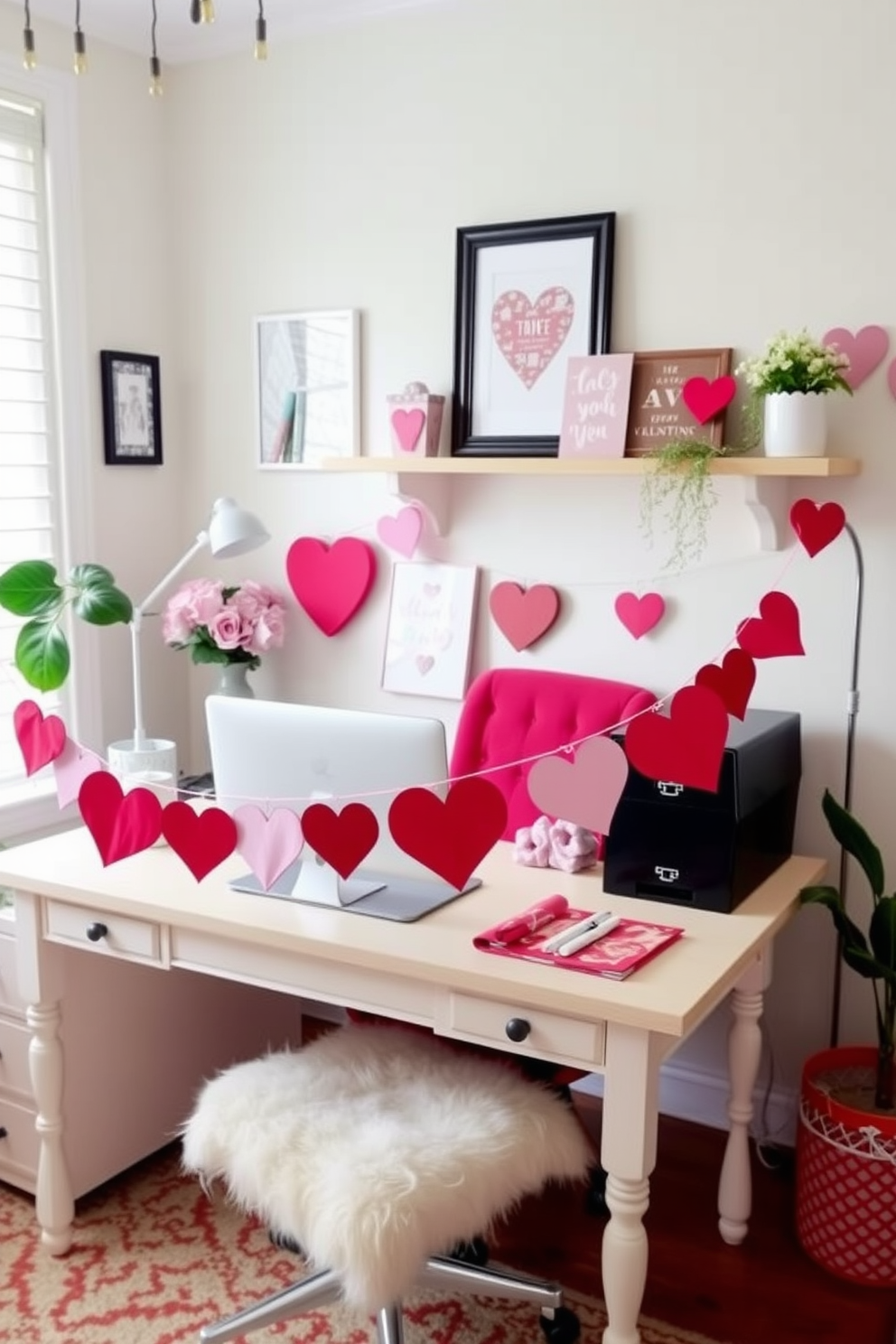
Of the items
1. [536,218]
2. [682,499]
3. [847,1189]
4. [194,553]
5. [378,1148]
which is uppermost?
[536,218]

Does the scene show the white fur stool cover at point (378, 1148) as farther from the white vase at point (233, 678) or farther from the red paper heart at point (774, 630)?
the white vase at point (233, 678)

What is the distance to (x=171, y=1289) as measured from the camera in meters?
2.16

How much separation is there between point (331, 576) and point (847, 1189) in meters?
1.72

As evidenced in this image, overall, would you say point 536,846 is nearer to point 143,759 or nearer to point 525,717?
point 525,717

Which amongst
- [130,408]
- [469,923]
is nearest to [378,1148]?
[469,923]

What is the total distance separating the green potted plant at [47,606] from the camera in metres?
2.48

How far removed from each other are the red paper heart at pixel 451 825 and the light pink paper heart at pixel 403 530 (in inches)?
43.9

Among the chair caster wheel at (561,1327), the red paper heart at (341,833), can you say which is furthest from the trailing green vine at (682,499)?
the chair caster wheel at (561,1327)

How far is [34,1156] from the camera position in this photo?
7.82 ft

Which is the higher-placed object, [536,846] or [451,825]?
[451,825]

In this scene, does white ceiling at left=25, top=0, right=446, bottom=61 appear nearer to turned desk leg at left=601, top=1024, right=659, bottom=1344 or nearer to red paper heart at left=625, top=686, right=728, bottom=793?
red paper heart at left=625, top=686, right=728, bottom=793

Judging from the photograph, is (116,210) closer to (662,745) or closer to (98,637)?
(98,637)

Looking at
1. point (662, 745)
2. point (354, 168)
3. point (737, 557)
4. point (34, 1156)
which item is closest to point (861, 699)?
point (737, 557)

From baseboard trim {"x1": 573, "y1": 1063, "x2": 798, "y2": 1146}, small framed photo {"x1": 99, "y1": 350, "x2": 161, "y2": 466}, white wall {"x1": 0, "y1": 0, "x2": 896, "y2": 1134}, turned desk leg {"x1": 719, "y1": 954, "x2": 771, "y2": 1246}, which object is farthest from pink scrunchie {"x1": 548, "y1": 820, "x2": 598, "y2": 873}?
small framed photo {"x1": 99, "y1": 350, "x2": 161, "y2": 466}
